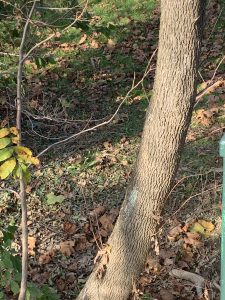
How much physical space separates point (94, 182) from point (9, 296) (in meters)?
1.45

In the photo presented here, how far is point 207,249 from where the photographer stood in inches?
158

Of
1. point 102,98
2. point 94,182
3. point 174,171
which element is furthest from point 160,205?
point 102,98

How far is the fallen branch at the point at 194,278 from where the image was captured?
144 inches

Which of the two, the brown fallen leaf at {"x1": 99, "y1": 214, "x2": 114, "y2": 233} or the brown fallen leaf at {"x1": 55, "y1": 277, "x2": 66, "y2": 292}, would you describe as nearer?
the brown fallen leaf at {"x1": 55, "y1": 277, "x2": 66, "y2": 292}

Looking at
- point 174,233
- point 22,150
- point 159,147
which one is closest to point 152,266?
point 174,233

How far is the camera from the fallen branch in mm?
3652

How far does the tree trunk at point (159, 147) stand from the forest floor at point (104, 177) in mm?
164

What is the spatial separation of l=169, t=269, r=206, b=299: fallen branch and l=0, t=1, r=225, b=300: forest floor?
3 cm

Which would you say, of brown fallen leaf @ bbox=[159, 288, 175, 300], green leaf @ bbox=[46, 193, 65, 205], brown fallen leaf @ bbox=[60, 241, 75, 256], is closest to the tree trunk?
brown fallen leaf @ bbox=[159, 288, 175, 300]

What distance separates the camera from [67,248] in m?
4.27

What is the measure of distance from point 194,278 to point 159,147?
1254mm

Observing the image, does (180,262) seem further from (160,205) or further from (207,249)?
(160,205)

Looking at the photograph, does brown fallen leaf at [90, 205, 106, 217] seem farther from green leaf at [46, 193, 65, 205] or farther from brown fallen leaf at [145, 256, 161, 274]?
brown fallen leaf at [145, 256, 161, 274]

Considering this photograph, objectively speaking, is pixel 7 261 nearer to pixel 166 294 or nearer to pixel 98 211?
pixel 166 294
